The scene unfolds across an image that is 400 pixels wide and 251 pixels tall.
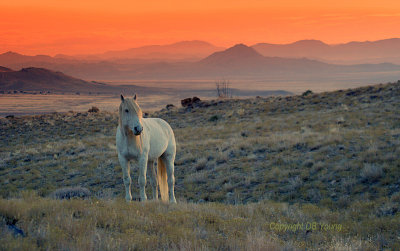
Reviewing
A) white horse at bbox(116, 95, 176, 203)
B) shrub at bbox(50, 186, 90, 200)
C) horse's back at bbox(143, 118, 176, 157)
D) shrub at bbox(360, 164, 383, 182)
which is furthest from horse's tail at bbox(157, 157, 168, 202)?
shrub at bbox(360, 164, 383, 182)

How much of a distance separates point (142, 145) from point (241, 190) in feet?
12.8

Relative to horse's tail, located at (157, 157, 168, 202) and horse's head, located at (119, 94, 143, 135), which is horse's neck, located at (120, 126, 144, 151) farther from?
horse's tail, located at (157, 157, 168, 202)

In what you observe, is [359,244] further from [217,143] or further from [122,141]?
[217,143]

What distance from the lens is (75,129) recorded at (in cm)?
3566

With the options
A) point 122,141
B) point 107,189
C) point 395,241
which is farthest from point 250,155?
point 395,241

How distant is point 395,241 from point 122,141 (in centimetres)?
540

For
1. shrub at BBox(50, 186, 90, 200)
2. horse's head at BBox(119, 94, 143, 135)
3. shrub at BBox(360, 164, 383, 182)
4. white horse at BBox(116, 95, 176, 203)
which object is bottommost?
shrub at BBox(50, 186, 90, 200)

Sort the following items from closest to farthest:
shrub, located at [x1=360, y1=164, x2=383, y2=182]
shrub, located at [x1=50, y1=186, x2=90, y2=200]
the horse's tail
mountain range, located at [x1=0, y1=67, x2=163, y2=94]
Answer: the horse's tail < shrub, located at [x1=360, y1=164, x2=383, y2=182] < shrub, located at [x1=50, y1=186, x2=90, y2=200] < mountain range, located at [x1=0, y1=67, x2=163, y2=94]

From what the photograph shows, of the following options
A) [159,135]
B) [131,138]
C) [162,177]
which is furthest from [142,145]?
[162,177]

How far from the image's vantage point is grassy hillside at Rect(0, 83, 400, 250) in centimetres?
560

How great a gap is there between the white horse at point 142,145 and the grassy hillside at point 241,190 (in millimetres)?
725

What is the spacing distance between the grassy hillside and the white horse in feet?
2.38

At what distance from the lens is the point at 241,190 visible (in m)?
10.9

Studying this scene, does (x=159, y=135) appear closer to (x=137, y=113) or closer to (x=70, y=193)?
(x=137, y=113)
